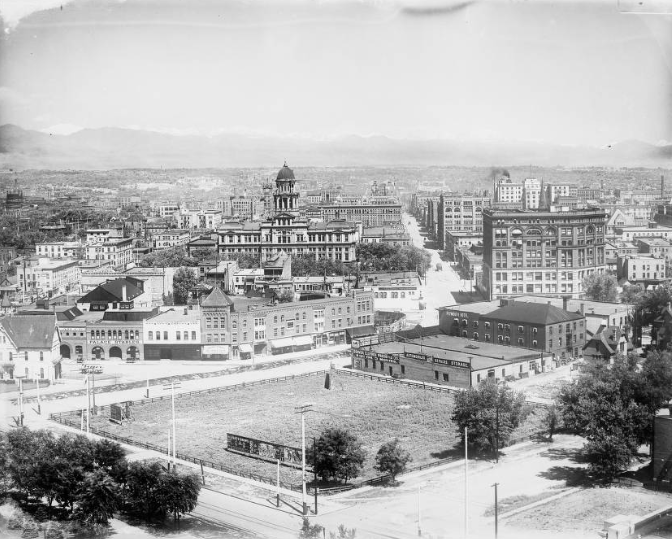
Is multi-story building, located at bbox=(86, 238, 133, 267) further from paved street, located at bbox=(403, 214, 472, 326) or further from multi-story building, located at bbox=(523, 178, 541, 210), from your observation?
multi-story building, located at bbox=(523, 178, 541, 210)

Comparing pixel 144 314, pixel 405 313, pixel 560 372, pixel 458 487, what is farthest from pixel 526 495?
pixel 405 313

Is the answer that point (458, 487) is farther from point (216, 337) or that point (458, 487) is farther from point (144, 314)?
point (144, 314)

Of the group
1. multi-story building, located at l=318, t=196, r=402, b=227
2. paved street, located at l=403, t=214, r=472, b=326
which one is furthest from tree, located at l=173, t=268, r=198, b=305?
multi-story building, located at l=318, t=196, r=402, b=227

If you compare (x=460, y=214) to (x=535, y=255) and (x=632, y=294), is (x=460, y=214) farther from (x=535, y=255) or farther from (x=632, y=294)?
(x=632, y=294)

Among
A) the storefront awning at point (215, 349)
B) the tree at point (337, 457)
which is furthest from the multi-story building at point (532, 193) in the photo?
the tree at point (337, 457)

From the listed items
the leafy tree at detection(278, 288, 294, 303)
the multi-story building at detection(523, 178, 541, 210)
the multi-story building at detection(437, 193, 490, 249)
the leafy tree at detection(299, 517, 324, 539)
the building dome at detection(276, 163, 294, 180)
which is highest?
the building dome at detection(276, 163, 294, 180)

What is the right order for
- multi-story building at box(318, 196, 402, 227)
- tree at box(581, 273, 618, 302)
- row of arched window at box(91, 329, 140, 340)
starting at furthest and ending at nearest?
multi-story building at box(318, 196, 402, 227)
tree at box(581, 273, 618, 302)
row of arched window at box(91, 329, 140, 340)

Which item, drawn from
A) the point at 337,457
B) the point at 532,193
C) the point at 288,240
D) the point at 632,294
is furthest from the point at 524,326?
the point at 532,193
